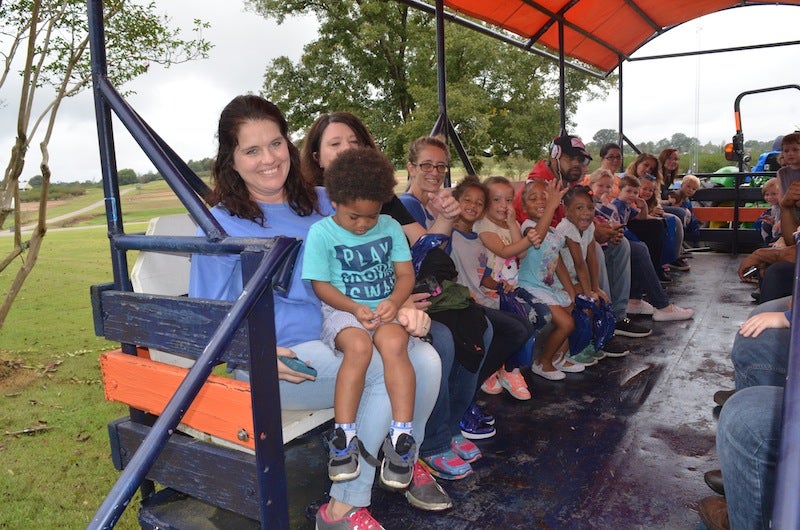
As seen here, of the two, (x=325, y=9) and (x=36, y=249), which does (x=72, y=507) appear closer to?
(x=36, y=249)

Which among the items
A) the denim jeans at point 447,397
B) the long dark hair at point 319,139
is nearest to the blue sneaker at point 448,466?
the denim jeans at point 447,397

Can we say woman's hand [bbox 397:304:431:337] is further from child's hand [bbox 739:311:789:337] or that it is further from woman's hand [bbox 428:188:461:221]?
child's hand [bbox 739:311:789:337]

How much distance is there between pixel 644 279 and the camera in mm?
4738

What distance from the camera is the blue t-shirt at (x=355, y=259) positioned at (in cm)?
209

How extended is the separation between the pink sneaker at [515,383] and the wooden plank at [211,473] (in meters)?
1.70

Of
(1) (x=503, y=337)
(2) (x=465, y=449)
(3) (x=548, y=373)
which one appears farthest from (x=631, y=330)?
(2) (x=465, y=449)

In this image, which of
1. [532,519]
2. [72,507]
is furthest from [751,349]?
[72,507]

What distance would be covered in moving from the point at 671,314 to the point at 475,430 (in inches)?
101

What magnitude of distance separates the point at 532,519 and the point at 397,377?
0.63 m

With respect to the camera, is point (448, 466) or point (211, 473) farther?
point (448, 466)

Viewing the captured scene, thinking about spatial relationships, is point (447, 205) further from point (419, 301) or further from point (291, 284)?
point (291, 284)

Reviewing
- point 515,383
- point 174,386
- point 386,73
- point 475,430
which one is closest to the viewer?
point 174,386

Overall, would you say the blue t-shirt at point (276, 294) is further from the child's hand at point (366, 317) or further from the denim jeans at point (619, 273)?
the denim jeans at point (619, 273)

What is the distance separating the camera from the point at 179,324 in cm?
176
